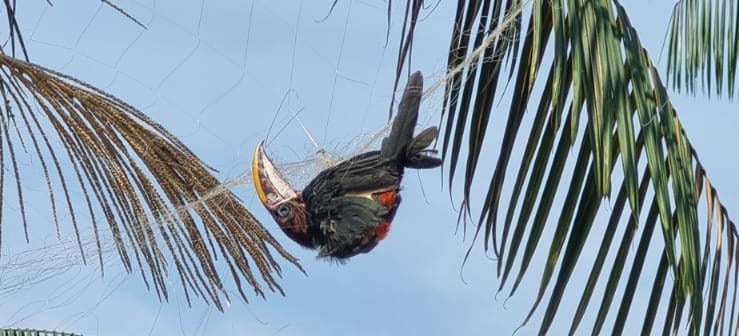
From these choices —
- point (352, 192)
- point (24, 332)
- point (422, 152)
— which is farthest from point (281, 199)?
point (24, 332)

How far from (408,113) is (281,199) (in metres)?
0.27

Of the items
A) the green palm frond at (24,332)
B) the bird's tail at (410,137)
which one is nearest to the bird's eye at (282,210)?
the bird's tail at (410,137)

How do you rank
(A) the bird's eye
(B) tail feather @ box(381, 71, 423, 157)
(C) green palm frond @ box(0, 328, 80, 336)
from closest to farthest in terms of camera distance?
1. (B) tail feather @ box(381, 71, 423, 157)
2. (A) the bird's eye
3. (C) green palm frond @ box(0, 328, 80, 336)

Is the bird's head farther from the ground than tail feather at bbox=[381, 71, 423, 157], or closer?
closer

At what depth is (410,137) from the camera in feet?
5.72

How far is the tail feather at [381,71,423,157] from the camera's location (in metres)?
1.72

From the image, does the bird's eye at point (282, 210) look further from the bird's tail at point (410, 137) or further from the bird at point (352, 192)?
the bird's tail at point (410, 137)

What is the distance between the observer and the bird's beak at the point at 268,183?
1.90 metres

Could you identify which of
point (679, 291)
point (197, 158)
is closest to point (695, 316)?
point (679, 291)

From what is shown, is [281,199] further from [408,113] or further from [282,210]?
[408,113]

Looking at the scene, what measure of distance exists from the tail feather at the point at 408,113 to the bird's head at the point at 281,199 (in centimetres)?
21

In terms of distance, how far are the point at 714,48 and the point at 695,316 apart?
36cm

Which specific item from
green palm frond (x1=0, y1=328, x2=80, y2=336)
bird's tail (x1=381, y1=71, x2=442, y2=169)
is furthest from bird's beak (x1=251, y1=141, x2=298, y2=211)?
green palm frond (x1=0, y1=328, x2=80, y2=336)

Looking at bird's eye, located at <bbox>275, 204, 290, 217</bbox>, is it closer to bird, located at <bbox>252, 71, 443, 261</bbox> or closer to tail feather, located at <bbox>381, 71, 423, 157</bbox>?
bird, located at <bbox>252, 71, 443, 261</bbox>
